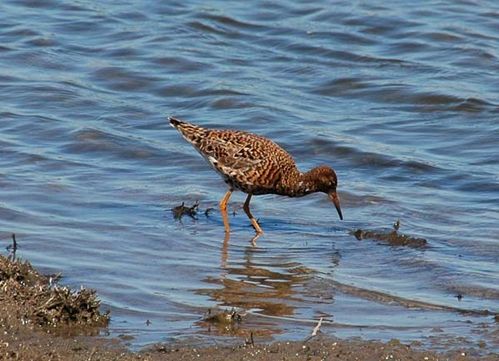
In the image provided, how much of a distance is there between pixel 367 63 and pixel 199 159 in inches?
173

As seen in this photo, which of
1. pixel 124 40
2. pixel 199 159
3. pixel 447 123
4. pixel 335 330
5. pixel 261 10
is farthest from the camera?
pixel 261 10

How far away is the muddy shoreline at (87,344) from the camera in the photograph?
21.7 ft

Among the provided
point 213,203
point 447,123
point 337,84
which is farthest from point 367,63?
point 213,203

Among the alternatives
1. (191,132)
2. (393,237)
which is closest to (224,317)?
(393,237)

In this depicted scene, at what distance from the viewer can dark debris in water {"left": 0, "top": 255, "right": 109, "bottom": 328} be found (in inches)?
280

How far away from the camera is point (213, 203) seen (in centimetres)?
1144

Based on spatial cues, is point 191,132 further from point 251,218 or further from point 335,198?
point 335,198

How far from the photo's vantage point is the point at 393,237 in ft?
33.0

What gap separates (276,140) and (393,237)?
11.3ft

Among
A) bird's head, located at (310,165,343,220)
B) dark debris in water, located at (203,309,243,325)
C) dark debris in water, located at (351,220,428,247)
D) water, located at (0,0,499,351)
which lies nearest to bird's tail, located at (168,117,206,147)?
water, located at (0,0,499,351)

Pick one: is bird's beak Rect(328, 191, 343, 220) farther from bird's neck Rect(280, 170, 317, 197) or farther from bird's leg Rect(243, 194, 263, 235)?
bird's leg Rect(243, 194, 263, 235)

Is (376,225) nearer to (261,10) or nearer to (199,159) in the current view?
(199,159)

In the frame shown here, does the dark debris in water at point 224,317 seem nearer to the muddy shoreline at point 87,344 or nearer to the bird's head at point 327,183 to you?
the muddy shoreline at point 87,344

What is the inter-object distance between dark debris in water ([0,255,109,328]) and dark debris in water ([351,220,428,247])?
3.26 meters
